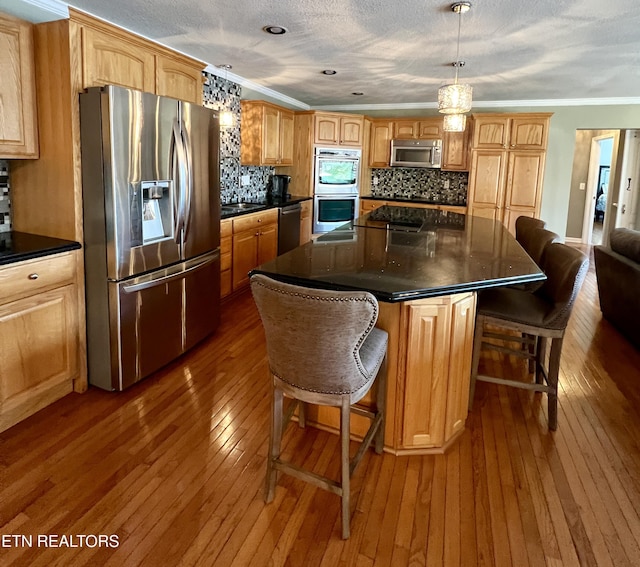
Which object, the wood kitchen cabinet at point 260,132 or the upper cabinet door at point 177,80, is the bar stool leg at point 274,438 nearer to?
the upper cabinet door at point 177,80

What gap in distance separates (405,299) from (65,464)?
1.69 metres

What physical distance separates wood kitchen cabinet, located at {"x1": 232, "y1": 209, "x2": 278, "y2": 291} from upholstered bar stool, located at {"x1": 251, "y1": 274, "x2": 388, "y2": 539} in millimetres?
2734

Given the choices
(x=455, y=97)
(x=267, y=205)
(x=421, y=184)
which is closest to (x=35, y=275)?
(x=455, y=97)

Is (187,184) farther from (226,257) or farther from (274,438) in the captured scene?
(274,438)

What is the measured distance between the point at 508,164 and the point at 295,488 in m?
5.48

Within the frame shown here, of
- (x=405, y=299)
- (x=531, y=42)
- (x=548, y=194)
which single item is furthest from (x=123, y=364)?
(x=548, y=194)

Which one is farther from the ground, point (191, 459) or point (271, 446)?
point (271, 446)

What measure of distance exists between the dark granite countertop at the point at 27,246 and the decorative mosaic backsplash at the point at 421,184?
17.8 feet

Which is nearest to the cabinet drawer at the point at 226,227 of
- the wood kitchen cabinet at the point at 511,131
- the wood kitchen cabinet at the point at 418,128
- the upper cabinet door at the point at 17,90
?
the upper cabinet door at the point at 17,90

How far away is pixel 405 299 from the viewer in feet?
5.93

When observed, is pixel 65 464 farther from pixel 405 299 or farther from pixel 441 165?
pixel 441 165

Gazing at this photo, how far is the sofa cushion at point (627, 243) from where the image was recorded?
3777 mm

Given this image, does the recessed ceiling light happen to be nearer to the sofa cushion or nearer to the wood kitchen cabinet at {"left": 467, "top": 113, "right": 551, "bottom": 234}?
the sofa cushion

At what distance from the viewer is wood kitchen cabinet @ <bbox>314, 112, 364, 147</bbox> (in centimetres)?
643
